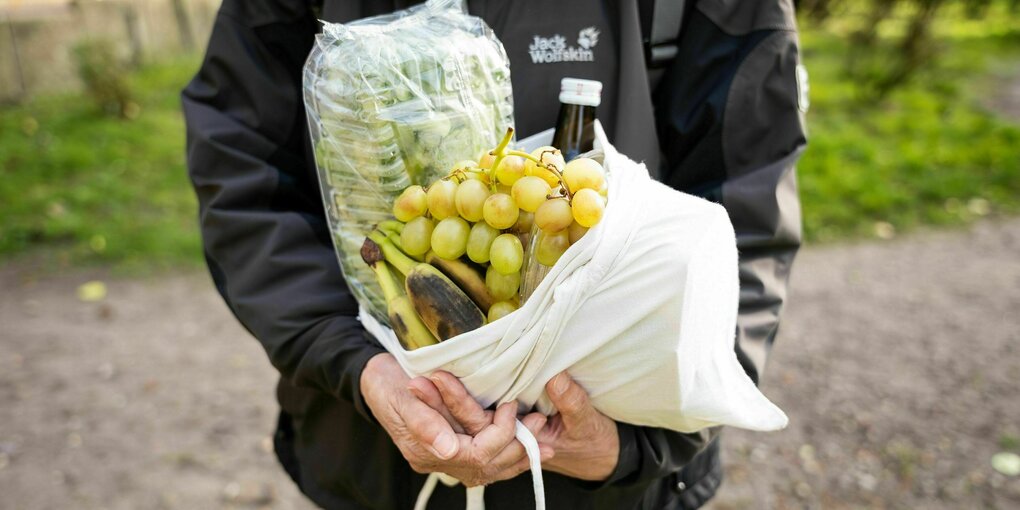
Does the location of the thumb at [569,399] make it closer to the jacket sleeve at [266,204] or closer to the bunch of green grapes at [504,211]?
the bunch of green grapes at [504,211]

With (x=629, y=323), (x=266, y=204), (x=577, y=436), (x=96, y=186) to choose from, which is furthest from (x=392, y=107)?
(x=96, y=186)

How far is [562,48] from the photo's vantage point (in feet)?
5.52

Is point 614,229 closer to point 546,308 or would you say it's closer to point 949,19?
point 546,308

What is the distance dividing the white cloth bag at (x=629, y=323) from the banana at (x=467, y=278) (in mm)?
100

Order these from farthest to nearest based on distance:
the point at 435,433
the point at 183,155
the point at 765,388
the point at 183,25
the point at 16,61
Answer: the point at 183,25
the point at 16,61
the point at 183,155
the point at 765,388
the point at 435,433

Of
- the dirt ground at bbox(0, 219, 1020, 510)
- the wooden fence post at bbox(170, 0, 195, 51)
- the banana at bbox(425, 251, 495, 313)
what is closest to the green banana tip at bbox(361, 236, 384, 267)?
the banana at bbox(425, 251, 495, 313)

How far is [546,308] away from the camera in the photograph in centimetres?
127

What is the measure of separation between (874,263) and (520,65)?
15.6 feet

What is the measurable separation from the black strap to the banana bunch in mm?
691

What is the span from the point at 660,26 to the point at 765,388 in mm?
3074

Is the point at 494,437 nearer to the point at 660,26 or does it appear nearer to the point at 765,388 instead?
the point at 660,26

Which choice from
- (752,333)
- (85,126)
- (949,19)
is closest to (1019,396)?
(752,333)

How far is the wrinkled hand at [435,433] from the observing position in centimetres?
138

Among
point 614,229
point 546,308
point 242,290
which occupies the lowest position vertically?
point 242,290
